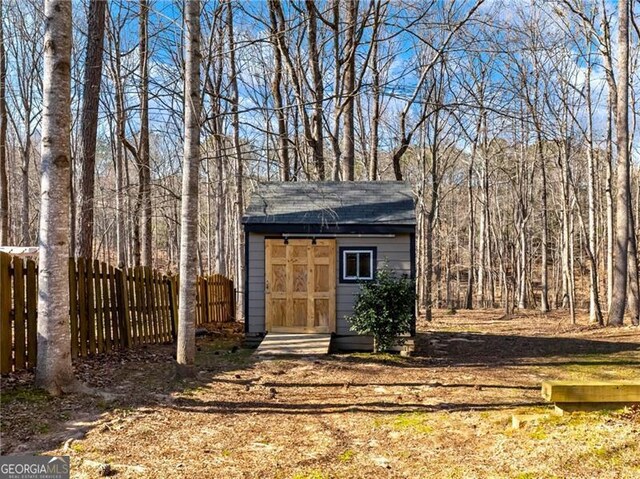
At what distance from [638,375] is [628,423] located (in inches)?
171

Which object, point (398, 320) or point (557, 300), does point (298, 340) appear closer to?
point (398, 320)

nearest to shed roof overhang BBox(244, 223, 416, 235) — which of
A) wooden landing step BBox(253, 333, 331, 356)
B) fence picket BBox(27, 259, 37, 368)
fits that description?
wooden landing step BBox(253, 333, 331, 356)

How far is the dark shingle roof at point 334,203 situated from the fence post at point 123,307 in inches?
115

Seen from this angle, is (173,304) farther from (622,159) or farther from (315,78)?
(622,159)

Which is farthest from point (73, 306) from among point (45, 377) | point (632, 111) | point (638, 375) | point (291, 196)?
point (632, 111)

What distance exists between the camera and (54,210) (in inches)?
217

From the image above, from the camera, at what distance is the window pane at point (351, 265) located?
36.7 feet

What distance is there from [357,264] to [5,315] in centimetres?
684

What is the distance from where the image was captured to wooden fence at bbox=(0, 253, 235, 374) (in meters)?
6.11

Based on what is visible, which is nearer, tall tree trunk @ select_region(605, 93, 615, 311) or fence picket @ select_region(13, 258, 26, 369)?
fence picket @ select_region(13, 258, 26, 369)

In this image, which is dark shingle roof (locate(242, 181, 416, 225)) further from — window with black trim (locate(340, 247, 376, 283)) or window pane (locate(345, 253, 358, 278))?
window pane (locate(345, 253, 358, 278))

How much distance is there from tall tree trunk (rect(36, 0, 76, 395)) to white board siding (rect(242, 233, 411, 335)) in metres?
5.75

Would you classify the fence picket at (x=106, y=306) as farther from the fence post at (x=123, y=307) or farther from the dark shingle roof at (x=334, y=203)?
the dark shingle roof at (x=334, y=203)

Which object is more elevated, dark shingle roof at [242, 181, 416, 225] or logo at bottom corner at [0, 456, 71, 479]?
dark shingle roof at [242, 181, 416, 225]
